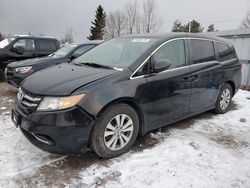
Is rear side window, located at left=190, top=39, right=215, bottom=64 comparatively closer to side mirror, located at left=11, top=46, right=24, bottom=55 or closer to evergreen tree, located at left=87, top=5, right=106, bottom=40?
side mirror, located at left=11, top=46, right=24, bottom=55

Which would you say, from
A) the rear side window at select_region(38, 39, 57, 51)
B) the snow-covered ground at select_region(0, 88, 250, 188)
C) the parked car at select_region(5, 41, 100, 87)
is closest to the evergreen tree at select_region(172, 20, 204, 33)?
the rear side window at select_region(38, 39, 57, 51)

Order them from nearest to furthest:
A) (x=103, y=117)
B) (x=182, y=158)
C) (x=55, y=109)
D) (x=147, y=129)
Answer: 1. (x=55, y=109)
2. (x=103, y=117)
3. (x=182, y=158)
4. (x=147, y=129)

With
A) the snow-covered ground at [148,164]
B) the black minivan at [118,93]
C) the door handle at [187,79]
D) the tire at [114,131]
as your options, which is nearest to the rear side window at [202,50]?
the black minivan at [118,93]

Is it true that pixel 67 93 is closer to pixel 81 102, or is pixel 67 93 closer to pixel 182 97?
pixel 81 102

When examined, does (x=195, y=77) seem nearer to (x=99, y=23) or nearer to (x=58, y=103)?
(x=58, y=103)

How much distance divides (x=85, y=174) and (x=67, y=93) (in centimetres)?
97

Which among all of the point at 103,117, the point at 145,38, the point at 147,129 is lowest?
the point at 147,129

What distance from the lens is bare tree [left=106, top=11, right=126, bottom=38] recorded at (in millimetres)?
33531

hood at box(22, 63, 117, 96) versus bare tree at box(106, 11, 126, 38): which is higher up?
bare tree at box(106, 11, 126, 38)

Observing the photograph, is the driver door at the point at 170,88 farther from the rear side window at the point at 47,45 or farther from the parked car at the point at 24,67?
the rear side window at the point at 47,45

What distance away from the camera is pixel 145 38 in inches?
145

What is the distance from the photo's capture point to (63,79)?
2.91 m

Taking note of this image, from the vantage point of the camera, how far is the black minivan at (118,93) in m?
2.60

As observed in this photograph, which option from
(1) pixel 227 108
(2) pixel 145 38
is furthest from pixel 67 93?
(1) pixel 227 108
